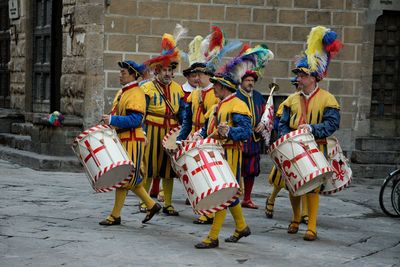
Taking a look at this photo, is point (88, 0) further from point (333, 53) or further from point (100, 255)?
point (100, 255)

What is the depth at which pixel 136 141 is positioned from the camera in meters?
9.38

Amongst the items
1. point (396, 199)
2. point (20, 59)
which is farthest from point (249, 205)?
point (20, 59)

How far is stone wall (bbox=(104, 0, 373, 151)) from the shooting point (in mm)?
14758

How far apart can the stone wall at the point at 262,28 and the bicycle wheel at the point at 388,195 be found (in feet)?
13.8

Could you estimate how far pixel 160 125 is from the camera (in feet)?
34.9

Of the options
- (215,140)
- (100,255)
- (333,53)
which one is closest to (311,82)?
(333,53)

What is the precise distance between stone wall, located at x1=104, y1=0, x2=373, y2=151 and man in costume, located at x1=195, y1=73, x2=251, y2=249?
6248 mm

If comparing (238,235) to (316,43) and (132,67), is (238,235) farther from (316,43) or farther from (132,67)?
(316,43)

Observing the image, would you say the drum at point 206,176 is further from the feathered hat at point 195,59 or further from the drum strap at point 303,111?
the feathered hat at point 195,59

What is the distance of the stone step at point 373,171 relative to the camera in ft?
49.6

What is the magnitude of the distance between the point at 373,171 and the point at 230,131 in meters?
7.26

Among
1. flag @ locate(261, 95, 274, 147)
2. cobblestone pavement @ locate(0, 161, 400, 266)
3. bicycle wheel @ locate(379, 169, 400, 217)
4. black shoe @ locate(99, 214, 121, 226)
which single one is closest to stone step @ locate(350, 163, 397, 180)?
cobblestone pavement @ locate(0, 161, 400, 266)

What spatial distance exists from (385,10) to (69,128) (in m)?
5.61

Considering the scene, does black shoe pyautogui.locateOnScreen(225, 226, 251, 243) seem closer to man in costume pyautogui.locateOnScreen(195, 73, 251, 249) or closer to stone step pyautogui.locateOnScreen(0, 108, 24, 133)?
man in costume pyautogui.locateOnScreen(195, 73, 251, 249)
